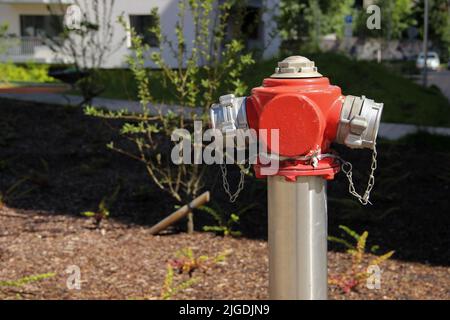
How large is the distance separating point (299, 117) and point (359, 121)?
0.17 m

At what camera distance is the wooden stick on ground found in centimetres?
502

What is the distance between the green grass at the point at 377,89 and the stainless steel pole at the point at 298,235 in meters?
9.26

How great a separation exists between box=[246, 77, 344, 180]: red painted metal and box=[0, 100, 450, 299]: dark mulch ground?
2.33 metres

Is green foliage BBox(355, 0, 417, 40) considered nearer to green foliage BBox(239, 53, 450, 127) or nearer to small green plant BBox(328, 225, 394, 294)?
green foliage BBox(239, 53, 450, 127)

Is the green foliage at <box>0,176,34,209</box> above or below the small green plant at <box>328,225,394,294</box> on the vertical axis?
above

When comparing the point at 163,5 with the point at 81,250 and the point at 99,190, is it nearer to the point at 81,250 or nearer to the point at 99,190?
the point at 99,190

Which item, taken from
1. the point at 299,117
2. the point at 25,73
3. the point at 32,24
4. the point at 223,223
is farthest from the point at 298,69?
the point at 32,24

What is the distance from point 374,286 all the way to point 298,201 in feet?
8.19

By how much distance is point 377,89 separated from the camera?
45.4 feet

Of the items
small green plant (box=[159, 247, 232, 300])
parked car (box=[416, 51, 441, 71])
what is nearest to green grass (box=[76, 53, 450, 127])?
small green plant (box=[159, 247, 232, 300])

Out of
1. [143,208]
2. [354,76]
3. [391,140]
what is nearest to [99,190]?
[143,208]

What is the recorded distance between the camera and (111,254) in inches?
189

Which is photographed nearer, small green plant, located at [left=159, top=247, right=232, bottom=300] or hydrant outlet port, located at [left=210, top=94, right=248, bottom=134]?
hydrant outlet port, located at [left=210, top=94, right=248, bottom=134]

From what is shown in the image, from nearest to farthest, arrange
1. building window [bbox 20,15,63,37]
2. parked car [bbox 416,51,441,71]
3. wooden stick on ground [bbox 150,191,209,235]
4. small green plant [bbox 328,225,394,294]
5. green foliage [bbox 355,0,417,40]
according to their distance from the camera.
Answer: small green plant [bbox 328,225,394,294], wooden stick on ground [bbox 150,191,209,235], building window [bbox 20,15,63,37], green foliage [bbox 355,0,417,40], parked car [bbox 416,51,441,71]
